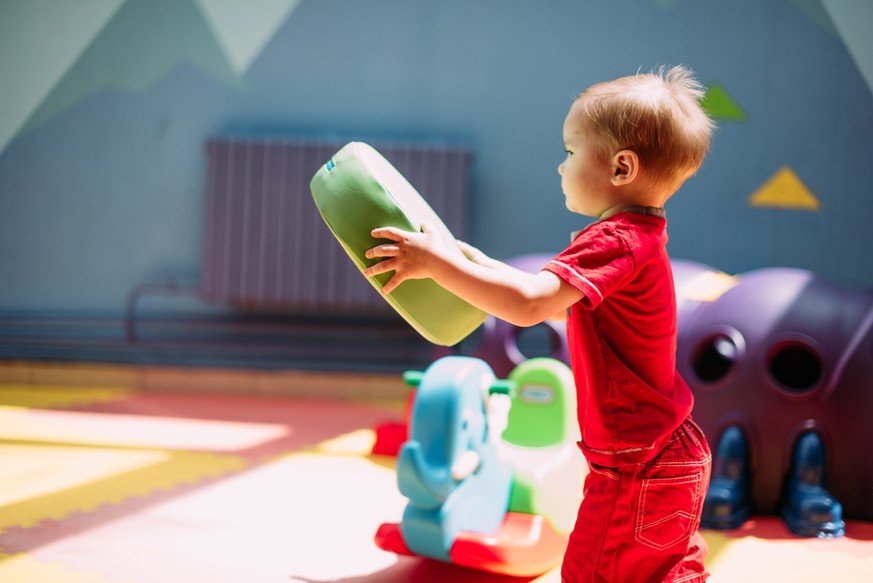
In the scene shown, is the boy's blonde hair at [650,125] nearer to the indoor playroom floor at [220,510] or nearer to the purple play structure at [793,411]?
the indoor playroom floor at [220,510]

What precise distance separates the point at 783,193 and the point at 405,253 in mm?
3430

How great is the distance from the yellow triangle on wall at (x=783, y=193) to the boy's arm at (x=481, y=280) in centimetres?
333

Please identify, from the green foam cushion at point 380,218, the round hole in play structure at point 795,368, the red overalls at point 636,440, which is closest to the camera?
the red overalls at point 636,440

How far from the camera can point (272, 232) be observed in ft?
12.9

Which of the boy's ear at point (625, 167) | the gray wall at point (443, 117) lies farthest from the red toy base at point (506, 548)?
the gray wall at point (443, 117)

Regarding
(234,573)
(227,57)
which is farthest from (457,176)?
(234,573)

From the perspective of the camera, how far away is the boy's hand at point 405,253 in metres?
0.99

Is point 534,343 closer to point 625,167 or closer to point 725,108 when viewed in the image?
point 725,108

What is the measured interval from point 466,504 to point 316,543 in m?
0.42

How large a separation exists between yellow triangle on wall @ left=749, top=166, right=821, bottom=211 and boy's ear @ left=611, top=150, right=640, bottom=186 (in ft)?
10.6

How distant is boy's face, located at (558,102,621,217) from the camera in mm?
1037

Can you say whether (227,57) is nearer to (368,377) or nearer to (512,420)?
(368,377)

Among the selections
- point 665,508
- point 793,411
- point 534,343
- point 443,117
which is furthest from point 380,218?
point 443,117

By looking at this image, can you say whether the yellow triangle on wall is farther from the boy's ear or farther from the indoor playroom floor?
the boy's ear
